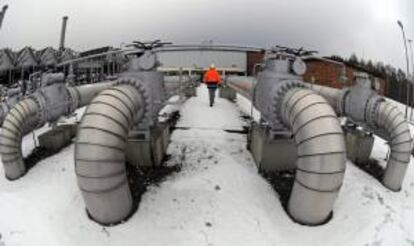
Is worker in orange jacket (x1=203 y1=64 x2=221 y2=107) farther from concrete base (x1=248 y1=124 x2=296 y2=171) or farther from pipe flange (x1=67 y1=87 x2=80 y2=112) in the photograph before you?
concrete base (x1=248 y1=124 x2=296 y2=171)

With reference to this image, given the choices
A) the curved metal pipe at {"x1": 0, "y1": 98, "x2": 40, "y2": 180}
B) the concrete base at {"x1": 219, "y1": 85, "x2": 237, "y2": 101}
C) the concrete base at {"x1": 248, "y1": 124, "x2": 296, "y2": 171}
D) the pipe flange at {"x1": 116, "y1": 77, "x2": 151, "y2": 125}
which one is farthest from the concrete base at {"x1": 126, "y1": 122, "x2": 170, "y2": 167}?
the concrete base at {"x1": 219, "y1": 85, "x2": 237, "y2": 101}

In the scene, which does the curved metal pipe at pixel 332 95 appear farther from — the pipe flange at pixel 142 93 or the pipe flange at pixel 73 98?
the pipe flange at pixel 73 98

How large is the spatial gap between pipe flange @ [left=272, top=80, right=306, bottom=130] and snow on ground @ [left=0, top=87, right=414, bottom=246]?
4.49 ft

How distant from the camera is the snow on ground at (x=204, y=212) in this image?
749 cm

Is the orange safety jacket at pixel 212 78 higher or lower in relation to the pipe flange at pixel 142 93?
lower

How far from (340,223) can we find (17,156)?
789 centimetres

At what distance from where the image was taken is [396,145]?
31.7ft

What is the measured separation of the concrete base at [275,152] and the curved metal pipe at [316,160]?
6.36 ft

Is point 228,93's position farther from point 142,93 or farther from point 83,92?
point 142,93

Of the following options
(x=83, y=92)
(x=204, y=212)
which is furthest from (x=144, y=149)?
(x=83, y=92)

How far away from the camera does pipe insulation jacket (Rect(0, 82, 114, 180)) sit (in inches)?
390

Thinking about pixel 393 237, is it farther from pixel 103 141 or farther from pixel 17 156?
pixel 17 156

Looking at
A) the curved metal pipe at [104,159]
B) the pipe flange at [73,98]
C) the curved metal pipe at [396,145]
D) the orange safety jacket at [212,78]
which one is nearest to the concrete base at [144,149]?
the curved metal pipe at [104,159]

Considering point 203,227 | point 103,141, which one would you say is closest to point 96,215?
point 103,141
